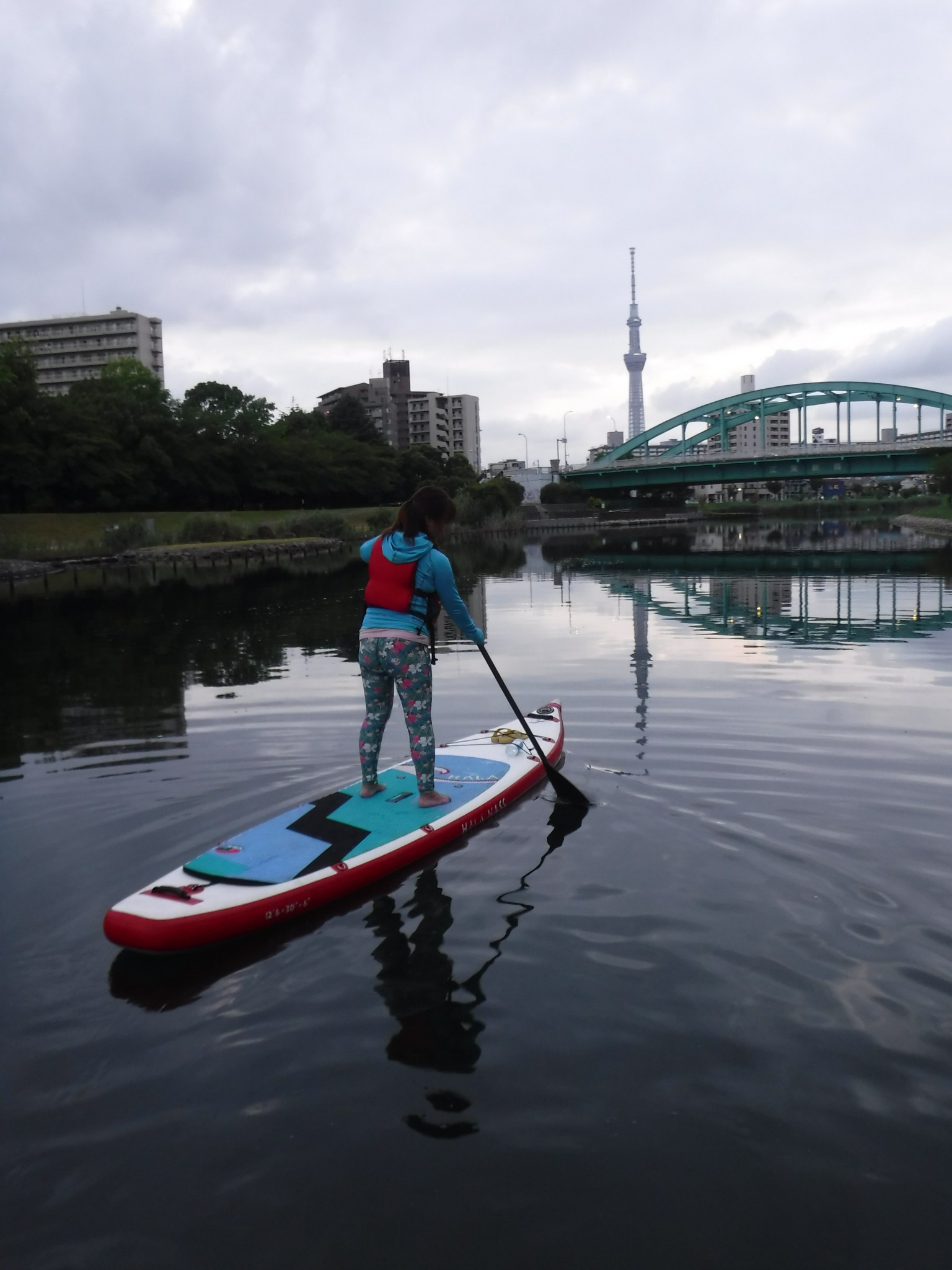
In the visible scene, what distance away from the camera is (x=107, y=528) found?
47844 millimetres

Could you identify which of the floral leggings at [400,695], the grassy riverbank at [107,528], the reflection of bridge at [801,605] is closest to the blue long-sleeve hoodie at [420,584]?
the floral leggings at [400,695]

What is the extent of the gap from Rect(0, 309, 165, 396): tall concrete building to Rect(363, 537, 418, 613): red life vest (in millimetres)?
113018

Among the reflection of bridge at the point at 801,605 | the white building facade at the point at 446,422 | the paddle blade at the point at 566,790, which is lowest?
the paddle blade at the point at 566,790

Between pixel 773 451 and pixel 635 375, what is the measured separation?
372 feet

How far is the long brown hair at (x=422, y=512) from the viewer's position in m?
5.63

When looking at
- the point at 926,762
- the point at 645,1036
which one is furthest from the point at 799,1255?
the point at 926,762

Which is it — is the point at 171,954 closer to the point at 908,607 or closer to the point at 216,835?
the point at 216,835

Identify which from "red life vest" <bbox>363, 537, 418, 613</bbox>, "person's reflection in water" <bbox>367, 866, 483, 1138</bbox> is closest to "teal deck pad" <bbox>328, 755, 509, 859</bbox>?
"person's reflection in water" <bbox>367, 866, 483, 1138</bbox>

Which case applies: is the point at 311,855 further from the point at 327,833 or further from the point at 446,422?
the point at 446,422

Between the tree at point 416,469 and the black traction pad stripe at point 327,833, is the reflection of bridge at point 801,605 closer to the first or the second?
the black traction pad stripe at point 327,833

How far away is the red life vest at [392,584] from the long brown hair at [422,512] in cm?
18

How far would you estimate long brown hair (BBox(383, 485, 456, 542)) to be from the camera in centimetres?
563

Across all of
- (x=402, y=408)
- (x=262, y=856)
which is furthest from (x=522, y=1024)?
(x=402, y=408)

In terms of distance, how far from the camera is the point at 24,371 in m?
54.6
